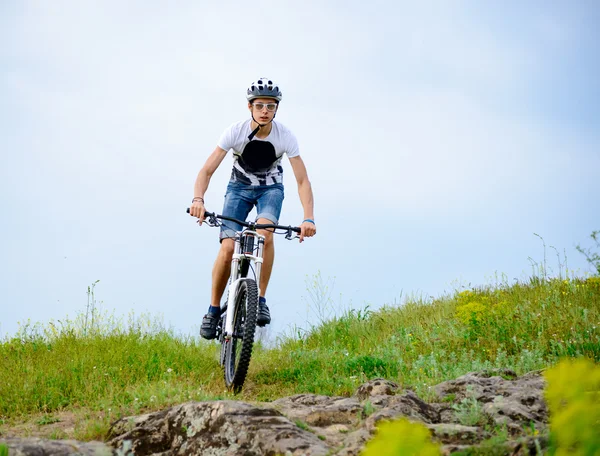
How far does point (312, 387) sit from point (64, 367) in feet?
10.3

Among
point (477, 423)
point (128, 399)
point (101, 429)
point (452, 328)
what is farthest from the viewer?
point (452, 328)

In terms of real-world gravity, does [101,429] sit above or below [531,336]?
below

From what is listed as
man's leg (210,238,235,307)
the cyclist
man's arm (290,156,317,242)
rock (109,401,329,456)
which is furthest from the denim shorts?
rock (109,401,329,456)

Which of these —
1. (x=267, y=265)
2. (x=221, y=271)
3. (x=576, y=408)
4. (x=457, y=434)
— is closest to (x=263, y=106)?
(x=267, y=265)

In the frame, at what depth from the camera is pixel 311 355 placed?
8.39 meters

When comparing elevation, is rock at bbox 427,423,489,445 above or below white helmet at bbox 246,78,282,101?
below

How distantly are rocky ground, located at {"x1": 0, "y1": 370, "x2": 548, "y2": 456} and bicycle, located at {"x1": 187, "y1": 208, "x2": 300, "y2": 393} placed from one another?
1665mm

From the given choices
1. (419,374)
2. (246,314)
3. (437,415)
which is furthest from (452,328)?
(437,415)

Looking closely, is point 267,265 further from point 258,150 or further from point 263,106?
point 263,106

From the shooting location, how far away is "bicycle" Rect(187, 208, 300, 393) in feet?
22.3

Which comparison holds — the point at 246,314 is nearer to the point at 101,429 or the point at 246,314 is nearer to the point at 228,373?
the point at 228,373

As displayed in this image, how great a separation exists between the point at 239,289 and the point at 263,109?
218 centimetres

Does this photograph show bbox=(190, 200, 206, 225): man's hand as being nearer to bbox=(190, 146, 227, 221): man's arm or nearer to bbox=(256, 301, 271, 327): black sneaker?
bbox=(190, 146, 227, 221): man's arm

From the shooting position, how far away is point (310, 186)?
318 inches
